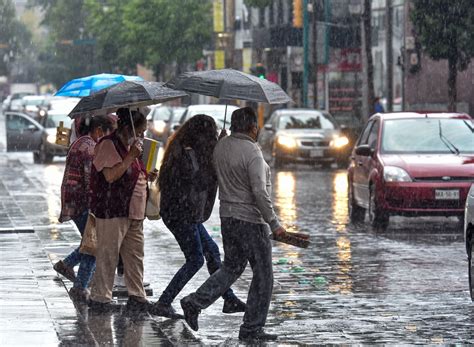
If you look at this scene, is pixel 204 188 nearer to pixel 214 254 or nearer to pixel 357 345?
pixel 214 254

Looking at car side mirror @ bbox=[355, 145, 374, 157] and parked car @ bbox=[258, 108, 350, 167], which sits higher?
car side mirror @ bbox=[355, 145, 374, 157]

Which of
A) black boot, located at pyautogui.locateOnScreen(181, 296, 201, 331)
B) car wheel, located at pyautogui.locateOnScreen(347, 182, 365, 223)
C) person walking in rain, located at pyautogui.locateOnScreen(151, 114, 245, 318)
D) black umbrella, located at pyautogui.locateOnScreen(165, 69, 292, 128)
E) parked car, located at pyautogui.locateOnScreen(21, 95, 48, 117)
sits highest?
black umbrella, located at pyautogui.locateOnScreen(165, 69, 292, 128)

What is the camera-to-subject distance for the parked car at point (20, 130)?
44.0 metres

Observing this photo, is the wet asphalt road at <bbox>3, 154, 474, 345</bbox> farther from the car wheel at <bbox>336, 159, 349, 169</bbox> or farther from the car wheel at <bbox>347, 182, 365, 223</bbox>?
the car wheel at <bbox>336, 159, 349, 169</bbox>

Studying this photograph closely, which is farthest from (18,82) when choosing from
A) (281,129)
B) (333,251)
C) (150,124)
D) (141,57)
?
(333,251)

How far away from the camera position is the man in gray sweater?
10.4 metres

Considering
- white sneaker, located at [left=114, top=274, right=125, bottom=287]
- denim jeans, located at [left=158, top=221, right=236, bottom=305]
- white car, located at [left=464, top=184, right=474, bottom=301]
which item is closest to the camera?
denim jeans, located at [left=158, top=221, right=236, bottom=305]

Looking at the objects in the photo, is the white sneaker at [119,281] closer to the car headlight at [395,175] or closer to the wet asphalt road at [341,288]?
the wet asphalt road at [341,288]

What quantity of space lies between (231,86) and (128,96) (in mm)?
1132

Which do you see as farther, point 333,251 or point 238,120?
point 333,251

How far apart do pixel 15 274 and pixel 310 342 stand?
14.3 ft

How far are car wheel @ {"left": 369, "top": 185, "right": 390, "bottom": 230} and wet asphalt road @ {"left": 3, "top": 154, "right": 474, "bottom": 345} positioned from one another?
18 centimetres

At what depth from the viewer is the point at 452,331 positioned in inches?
434

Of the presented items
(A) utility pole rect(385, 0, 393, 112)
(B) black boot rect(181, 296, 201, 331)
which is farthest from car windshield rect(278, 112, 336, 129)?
(B) black boot rect(181, 296, 201, 331)
